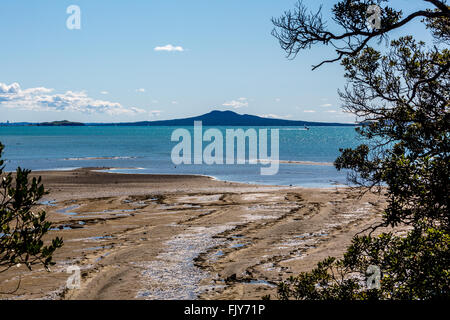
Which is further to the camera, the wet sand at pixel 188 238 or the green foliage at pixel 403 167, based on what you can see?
the wet sand at pixel 188 238

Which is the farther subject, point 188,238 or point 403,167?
point 188,238

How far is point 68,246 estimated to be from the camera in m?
18.2

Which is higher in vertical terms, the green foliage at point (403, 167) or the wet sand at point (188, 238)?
the green foliage at point (403, 167)

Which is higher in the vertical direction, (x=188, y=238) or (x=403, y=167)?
(x=403, y=167)

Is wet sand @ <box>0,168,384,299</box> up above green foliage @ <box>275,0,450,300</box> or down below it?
below

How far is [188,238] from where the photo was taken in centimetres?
1975

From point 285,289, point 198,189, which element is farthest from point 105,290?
point 198,189

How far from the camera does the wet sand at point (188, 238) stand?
13.5 m

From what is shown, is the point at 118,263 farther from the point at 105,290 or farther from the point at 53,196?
the point at 53,196

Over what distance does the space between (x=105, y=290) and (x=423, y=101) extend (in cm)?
1042

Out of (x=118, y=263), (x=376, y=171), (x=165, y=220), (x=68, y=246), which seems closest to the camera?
(x=376, y=171)

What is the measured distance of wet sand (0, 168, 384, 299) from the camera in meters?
13.5

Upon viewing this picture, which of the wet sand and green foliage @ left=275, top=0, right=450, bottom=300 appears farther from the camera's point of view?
the wet sand
